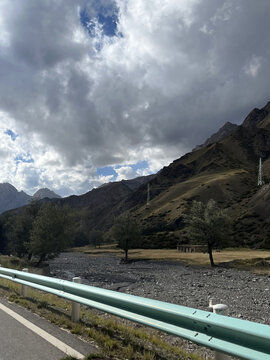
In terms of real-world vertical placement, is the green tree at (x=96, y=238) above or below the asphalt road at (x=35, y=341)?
above

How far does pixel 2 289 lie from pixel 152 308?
10.2m

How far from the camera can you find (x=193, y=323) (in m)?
4.26

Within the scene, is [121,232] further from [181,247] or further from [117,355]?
[117,355]

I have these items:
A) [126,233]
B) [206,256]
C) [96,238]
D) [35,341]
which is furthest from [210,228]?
[96,238]

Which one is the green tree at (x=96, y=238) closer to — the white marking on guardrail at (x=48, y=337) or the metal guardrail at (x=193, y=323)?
the white marking on guardrail at (x=48, y=337)

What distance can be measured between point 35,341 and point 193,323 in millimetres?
3138

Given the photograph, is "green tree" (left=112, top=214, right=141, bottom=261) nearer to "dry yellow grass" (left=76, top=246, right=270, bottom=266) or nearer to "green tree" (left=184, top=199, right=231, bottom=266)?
"dry yellow grass" (left=76, top=246, right=270, bottom=266)

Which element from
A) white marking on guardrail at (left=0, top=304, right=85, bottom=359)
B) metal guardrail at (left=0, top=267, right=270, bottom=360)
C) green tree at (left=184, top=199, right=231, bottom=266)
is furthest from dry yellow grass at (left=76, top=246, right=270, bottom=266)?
metal guardrail at (left=0, top=267, right=270, bottom=360)

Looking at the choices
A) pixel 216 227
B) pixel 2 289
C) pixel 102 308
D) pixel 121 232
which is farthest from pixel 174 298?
pixel 121 232

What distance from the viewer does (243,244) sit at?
10131cm

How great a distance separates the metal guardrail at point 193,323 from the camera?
3.43 m

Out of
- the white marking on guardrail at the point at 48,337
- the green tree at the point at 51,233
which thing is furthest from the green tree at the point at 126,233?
the white marking on guardrail at the point at 48,337

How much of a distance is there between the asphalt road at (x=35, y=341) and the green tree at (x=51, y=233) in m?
39.4

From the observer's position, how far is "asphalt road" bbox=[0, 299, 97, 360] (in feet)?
16.1
